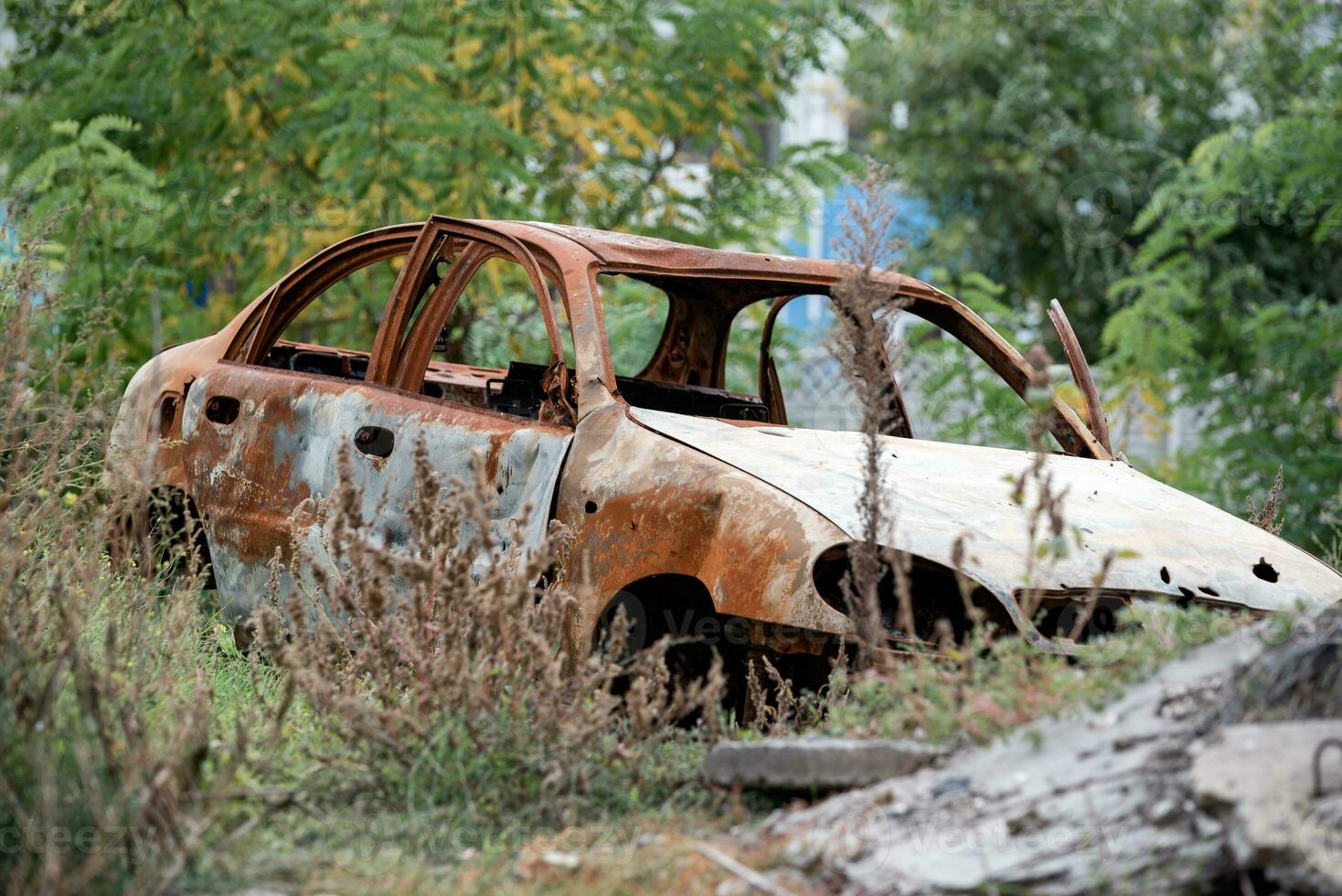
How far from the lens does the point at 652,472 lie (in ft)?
13.9

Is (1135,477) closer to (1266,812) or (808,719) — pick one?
(808,719)

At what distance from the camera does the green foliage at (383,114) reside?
356 inches

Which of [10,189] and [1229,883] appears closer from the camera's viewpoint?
[1229,883]

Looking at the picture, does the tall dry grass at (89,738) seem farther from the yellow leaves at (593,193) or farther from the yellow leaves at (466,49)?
the yellow leaves at (593,193)

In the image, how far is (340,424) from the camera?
17.0ft

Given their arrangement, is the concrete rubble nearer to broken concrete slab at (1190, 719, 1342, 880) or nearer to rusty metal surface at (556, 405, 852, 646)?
broken concrete slab at (1190, 719, 1342, 880)

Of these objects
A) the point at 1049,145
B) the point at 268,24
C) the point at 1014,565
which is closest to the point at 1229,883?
the point at 1014,565

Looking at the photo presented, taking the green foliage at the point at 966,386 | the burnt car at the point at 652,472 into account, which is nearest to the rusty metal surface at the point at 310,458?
the burnt car at the point at 652,472

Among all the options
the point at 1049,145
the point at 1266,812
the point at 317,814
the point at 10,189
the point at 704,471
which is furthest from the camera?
the point at 1049,145

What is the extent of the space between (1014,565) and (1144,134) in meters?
15.4

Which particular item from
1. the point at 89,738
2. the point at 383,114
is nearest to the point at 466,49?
the point at 383,114

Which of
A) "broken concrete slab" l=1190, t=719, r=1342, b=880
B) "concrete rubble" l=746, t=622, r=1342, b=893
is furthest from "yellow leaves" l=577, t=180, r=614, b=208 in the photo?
"broken concrete slab" l=1190, t=719, r=1342, b=880

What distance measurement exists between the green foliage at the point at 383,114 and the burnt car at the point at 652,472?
2.94 meters

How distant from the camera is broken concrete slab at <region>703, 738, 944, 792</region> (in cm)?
333
